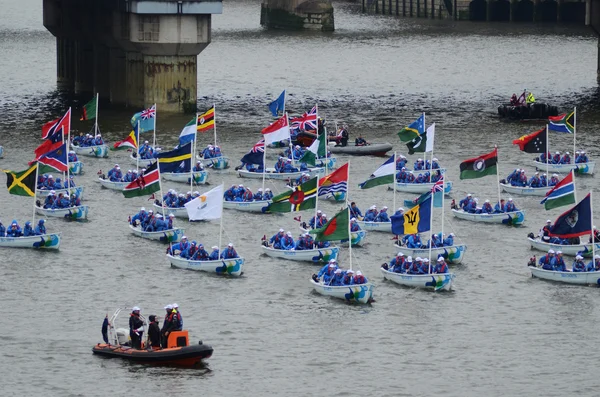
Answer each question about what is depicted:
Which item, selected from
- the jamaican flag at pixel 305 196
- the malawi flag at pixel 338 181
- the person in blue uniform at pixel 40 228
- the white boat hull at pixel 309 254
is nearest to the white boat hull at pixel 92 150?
the person in blue uniform at pixel 40 228

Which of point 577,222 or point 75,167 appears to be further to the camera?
point 75,167

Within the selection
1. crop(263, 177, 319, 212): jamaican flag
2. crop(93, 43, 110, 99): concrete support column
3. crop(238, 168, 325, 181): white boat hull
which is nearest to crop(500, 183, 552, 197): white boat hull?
crop(238, 168, 325, 181): white boat hull

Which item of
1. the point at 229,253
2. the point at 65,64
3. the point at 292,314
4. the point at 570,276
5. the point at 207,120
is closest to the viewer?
the point at 292,314

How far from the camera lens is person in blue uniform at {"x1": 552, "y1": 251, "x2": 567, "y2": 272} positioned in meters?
74.5

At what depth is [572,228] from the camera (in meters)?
73.2

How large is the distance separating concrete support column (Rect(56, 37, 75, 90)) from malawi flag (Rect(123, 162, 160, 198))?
223 feet

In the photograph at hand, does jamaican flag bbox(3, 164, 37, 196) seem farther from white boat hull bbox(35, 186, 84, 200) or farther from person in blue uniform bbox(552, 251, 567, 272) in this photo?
person in blue uniform bbox(552, 251, 567, 272)

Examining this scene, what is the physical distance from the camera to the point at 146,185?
3189 inches

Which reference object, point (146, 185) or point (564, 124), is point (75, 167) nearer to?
point (146, 185)

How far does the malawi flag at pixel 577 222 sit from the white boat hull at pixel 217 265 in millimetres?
15881

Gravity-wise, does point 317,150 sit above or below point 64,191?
above


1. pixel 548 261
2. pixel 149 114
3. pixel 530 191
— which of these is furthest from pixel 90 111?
pixel 548 261

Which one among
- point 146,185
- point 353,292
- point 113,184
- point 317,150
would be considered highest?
point 317,150

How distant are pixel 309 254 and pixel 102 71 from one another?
2542 inches
